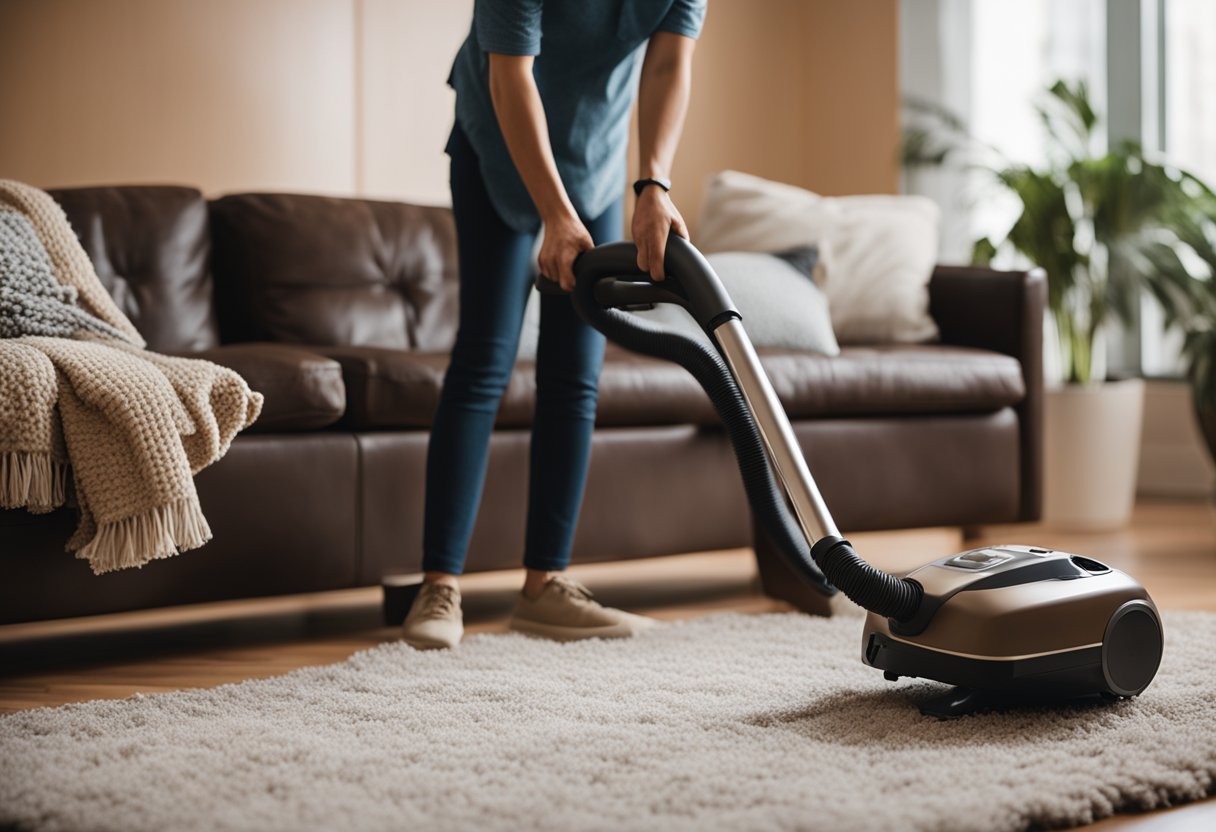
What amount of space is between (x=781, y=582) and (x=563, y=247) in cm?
82

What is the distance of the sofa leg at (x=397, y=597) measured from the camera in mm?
2027

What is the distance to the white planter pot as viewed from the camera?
332 cm

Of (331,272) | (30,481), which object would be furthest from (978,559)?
(331,272)

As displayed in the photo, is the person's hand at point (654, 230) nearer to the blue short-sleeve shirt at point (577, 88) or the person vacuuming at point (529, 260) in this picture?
the person vacuuming at point (529, 260)

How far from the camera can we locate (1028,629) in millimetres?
1287

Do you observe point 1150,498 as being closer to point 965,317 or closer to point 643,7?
point 965,317

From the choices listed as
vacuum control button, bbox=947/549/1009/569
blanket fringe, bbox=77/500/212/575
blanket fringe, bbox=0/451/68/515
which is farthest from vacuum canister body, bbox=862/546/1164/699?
blanket fringe, bbox=0/451/68/515

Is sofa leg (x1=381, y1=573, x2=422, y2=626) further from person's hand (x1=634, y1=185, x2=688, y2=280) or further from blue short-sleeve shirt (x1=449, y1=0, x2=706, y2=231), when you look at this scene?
person's hand (x1=634, y1=185, x2=688, y2=280)

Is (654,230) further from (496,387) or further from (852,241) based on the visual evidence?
(852,241)

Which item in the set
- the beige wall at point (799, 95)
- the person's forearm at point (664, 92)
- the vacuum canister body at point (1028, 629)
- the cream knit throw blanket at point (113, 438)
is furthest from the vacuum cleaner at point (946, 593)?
the beige wall at point (799, 95)

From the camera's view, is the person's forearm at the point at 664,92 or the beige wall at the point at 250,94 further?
the beige wall at the point at 250,94

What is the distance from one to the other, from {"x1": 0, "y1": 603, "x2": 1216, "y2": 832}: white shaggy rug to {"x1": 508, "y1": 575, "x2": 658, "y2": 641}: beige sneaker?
0.17m

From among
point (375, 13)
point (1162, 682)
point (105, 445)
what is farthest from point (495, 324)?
point (375, 13)

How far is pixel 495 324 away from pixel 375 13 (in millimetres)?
1758
